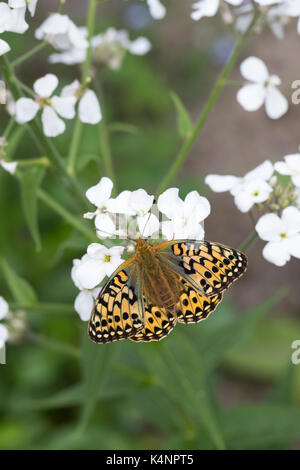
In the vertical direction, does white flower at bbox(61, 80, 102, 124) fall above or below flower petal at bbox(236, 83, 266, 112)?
below

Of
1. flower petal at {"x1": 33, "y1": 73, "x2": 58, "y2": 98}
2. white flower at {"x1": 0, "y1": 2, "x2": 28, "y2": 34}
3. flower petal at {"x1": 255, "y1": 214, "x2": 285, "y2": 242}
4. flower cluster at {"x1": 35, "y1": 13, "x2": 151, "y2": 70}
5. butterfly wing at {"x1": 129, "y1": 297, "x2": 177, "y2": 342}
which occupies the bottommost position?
butterfly wing at {"x1": 129, "y1": 297, "x2": 177, "y2": 342}

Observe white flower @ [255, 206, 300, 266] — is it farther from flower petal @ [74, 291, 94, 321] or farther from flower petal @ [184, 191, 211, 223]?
flower petal @ [74, 291, 94, 321]

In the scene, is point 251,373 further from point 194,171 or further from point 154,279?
point 154,279

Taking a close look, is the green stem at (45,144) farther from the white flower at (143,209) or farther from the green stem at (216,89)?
the white flower at (143,209)

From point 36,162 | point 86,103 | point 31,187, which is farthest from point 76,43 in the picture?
point 31,187

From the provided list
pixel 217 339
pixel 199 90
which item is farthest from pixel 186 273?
pixel 199 90

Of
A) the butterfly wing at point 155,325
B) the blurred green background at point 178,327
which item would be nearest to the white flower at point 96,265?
the butterfly wing at point 155,325

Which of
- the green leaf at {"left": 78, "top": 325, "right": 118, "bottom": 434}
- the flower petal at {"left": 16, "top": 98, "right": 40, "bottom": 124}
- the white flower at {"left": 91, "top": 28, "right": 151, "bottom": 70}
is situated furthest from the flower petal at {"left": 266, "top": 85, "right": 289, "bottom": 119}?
the green leaf at {"left": 78, "top": 325, "right": 118, "bottom": 434}

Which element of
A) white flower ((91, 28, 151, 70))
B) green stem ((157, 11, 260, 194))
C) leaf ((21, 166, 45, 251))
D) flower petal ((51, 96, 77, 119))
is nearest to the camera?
flower petal ((51, 96, 77, 119))
